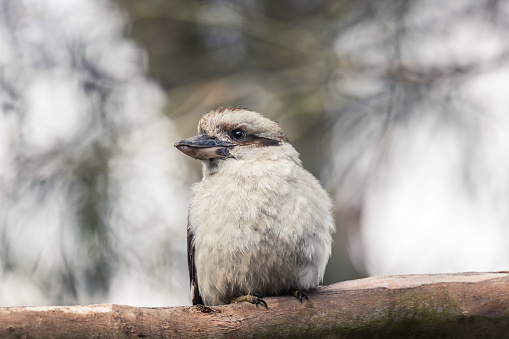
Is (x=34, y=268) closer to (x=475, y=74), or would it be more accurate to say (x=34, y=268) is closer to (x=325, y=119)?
(x=325, y=119)

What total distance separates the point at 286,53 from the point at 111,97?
1305 millimetres

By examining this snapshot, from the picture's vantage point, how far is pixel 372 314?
2527mm

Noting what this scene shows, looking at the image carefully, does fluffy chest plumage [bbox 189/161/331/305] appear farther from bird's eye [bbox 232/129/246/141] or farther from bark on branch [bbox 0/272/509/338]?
bird's eye [bbox 232/129/246/141]

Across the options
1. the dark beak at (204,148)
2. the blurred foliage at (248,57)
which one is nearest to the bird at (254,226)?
the dark beak at (204,148)

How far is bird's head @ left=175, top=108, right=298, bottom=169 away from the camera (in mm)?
3119

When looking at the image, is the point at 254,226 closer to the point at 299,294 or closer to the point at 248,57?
the point at 299,294

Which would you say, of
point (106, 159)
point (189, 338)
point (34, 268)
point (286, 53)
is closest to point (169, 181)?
point (106, 159)

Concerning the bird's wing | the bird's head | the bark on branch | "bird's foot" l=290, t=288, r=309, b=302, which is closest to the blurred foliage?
the bird's head

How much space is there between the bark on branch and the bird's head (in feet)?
2.71

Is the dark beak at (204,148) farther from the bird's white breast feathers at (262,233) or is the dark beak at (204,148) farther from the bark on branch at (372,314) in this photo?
the bark on branch at (372,314)

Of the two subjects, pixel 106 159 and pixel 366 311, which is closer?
pixel 366 311

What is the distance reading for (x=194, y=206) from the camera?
305 centimetres

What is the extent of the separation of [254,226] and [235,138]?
64 centimetres

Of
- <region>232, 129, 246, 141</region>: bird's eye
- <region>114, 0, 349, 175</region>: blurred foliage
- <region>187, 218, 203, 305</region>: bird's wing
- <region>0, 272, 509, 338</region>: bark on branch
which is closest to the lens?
<region>0, 272, 509, 338</region>: bark on branch
